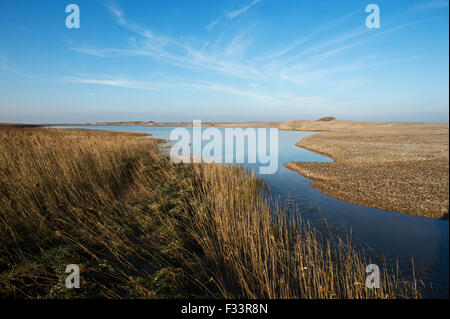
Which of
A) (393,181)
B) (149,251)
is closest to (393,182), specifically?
(393,181)

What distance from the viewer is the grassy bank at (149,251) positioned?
2.60 metres

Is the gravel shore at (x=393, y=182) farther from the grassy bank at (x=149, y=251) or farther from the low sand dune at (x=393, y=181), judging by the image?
the grassy bank at (x=149, y=251)

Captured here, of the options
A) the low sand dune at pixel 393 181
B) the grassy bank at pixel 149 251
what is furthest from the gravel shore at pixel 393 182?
the grassy bank at pixel 149 251

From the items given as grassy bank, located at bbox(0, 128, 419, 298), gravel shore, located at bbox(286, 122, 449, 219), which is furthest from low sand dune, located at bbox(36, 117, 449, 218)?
grassy bank, located at bbox(0, 128, 419, 298)

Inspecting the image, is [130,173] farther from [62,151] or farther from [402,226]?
[402,226]

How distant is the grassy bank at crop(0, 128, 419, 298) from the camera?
8.54 feet

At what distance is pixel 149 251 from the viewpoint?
3621mm

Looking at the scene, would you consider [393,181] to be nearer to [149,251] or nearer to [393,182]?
[393,182]

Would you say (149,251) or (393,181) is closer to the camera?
(149,251)

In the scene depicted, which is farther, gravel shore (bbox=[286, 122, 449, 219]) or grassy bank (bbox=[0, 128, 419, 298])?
gravel shore (bbox=[286, 122, 449, 219])

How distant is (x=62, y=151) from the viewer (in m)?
7.58

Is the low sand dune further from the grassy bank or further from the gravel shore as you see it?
the grassy bank

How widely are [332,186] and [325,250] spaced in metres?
5.35
